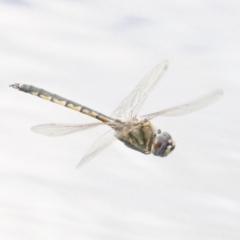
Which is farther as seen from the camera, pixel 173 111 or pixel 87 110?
pixel 87 110

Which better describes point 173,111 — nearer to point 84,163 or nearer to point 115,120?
point 115,120

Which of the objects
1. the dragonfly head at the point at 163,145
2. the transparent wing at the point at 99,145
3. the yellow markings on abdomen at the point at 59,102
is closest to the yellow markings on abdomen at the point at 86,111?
the yellow markings on abdomen at the point at 59,102

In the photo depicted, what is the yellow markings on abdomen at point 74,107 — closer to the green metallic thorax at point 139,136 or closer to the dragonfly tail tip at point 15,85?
the dragonfly tail tip at point 15,85

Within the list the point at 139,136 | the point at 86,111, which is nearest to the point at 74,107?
the point at 86,111

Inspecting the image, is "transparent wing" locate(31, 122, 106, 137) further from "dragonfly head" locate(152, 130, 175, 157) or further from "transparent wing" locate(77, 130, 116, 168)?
"dragonfly head" locate(152, 130, 175, 157)

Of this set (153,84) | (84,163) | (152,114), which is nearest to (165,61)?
(153,84)

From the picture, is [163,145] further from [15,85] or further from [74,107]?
[15,85]

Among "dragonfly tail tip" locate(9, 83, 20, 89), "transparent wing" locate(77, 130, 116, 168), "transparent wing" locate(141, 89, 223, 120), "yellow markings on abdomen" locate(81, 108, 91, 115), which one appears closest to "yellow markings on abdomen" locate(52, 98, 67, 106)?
"yellow markings on abdomen" locate(81, 108, 91, 115)
